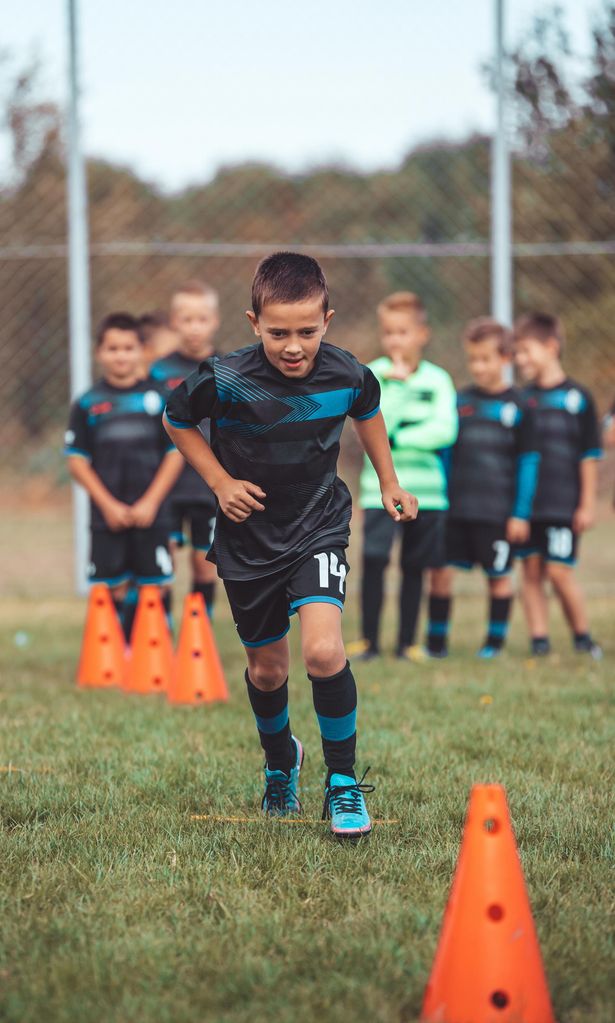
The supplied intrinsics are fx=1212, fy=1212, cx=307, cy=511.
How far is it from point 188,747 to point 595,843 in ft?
6.16

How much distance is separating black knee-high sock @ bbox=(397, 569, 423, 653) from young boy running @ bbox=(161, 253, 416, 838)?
11.9ft

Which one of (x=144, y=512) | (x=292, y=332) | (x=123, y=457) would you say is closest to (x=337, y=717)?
(x=292, y=332)

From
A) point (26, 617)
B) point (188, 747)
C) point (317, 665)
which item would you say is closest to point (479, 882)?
point (317, 665)

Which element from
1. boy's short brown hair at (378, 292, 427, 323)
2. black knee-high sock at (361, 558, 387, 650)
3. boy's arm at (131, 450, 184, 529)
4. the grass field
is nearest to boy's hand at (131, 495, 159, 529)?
boy's arm at (131, 450, 184, 529)

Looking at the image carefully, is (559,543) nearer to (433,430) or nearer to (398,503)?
(433,430)

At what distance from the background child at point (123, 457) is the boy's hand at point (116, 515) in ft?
0.06

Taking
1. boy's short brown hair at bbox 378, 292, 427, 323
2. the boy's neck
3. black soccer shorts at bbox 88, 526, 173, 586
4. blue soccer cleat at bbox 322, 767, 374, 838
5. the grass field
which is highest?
boy's short brown hair at bbox 378, 292, 427, 323

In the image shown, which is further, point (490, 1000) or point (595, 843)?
point (595, 843)

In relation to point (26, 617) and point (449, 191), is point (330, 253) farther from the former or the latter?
point (26, 617)

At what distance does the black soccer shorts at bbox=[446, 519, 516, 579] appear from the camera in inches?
302

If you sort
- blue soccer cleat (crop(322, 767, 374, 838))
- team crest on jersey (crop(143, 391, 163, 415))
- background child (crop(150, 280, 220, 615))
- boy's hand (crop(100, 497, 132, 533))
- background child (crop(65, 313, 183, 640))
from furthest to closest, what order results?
background child (crop(150, 280, 220, 615)) < team crest on jersey (crop(143, 391, 163, 415)) < background child (crop(65, 313, 183, 640)) < boy's hand (crop(100, 497, 132, 533)) < blue soccer cleat (crop(322, 767, 374, 838))

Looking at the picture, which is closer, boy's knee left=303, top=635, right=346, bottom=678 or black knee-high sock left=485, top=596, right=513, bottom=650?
boy's knee left=303, top=635, right=346, bottom=678

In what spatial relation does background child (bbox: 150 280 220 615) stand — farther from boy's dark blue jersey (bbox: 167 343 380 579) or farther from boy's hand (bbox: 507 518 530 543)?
boy's dark blue jersey (bbox: 167 343 380 579)

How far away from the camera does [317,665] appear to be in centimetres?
364
